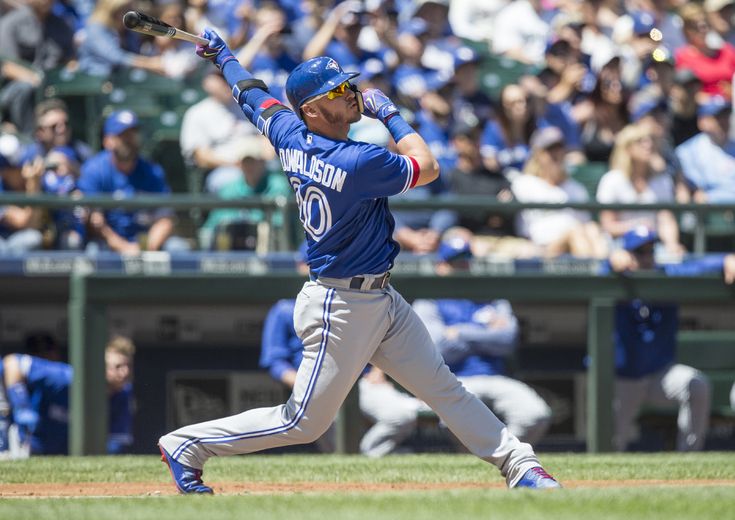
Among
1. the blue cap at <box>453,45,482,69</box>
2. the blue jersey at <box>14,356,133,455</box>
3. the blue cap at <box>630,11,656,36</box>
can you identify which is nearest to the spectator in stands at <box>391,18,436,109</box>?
the blue cap at <box>453,45,482,69</box>

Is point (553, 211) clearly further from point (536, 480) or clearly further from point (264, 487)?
point (536, 480)

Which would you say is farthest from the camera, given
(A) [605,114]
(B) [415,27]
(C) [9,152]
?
(B) [415,27]

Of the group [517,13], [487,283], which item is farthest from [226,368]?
[517,13]

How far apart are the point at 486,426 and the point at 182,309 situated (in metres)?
4.14

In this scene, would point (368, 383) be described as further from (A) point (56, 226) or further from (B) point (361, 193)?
(B) point (361, 193)

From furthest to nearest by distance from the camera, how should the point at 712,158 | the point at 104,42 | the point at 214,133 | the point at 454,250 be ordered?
the point at 104,42 < the point at 712,158 < the point at 214,133 < the point at 454,250

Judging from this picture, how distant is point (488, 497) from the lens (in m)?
4.73

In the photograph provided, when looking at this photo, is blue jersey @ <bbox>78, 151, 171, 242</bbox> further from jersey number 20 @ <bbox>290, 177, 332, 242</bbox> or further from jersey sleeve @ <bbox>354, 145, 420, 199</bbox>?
jersey sleeve @ <bbox>354, 145, 420, 199</bbox>

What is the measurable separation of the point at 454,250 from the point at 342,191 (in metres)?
3.53

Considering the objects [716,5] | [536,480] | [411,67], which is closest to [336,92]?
[536,480]

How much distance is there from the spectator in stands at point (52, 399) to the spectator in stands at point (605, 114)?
179 inches

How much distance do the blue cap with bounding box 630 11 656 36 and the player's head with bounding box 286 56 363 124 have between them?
308 inches

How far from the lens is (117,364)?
27.4ft

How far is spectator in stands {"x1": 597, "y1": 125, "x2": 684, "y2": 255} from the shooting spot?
31.0ft
